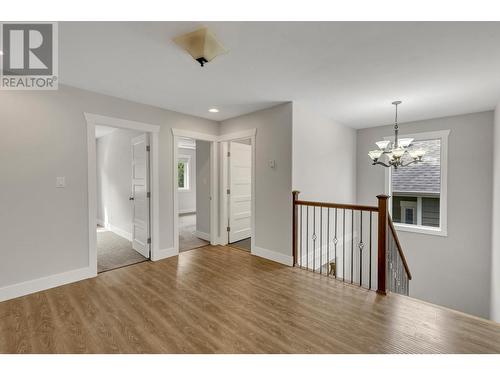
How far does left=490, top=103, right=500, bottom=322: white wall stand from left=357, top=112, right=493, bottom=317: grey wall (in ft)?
0.72

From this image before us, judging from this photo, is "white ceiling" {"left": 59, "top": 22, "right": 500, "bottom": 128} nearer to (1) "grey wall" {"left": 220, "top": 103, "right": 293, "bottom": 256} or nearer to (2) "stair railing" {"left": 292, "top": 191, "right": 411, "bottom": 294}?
(1) "grey wall" {"left": 220, "top": 103, "right": 293, "bottom": 256}

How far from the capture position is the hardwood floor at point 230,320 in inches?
69.6

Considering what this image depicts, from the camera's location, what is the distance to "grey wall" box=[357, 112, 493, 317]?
391cm

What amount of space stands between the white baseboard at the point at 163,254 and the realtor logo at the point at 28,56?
2.57m

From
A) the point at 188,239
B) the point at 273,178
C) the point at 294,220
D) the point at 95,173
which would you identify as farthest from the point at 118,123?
the point at 294,220

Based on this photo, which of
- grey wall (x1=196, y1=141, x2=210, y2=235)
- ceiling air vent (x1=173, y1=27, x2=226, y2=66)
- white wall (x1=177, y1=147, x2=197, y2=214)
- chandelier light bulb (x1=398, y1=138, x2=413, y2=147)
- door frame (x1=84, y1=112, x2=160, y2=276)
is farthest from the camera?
white wall (x1=177, y1=147, x2=197, y2=214)

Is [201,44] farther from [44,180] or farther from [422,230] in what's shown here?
[422,230]

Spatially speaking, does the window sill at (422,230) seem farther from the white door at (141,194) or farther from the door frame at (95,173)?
the white door at (141,194)

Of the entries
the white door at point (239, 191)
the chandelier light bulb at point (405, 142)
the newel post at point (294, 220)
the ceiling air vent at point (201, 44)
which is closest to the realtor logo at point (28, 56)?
the ceiling air vent at point (201, 44)

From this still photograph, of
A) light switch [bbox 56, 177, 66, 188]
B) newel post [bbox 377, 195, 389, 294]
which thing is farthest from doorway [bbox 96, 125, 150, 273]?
newel post [bbox 377, 195, 389, 294]

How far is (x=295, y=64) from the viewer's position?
7.67 feet

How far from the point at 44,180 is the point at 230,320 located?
2.66 metres

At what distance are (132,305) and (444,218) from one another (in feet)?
17.3

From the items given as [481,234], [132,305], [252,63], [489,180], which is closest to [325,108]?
[252,63]
